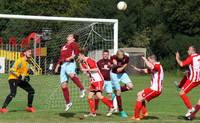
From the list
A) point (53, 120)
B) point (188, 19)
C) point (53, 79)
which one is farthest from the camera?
point (188, 19)

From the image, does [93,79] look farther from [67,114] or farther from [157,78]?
[157,78]

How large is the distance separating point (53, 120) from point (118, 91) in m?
2.78

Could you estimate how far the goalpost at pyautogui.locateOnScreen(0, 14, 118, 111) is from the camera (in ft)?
67.1

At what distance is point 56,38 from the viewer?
2839cm

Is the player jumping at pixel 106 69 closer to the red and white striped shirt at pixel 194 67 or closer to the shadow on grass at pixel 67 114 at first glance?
the shadow on grass at pixel 67 114

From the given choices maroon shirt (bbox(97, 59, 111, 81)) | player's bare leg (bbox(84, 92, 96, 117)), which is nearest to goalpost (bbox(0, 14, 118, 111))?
maroon shirt (bbox(97, 59, 111, 81))

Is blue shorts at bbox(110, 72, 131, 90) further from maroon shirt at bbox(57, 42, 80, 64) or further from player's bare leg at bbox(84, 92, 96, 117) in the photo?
maroon shirt at bbox(57, 42, 80, 64)

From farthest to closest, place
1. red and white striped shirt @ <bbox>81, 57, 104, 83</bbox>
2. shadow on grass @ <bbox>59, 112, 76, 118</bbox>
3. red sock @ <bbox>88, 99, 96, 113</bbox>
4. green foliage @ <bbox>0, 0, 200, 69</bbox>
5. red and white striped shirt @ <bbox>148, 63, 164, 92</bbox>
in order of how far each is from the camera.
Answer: green foliage @ <bbox>0, 0, 200, 69</bbox> < shadow on grass @ <bbox>59, 112, 76, 118</bbox> < red sock @ <bbox>88, 99, 96, 113</bbox> < red and white striped shirt @ <bbox>81, 57, 104, 83</bbox> < red and white striped shirt @ <bbox>148, 63, 164, 92</bbox>

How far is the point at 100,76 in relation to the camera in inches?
650

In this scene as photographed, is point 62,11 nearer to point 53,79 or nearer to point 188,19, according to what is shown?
point 188,19

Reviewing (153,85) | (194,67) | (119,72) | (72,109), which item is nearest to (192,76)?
(194,67)

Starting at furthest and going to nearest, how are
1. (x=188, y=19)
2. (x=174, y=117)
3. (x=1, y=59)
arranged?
(x=188, y=19) → (x=1, y=59) → (x=174, y=117)

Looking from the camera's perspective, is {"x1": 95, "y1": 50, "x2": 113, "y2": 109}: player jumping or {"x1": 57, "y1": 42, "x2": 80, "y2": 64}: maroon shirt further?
{"x1": 95, "y1": 50, "x2": 113, "y2": 109}: player jumping

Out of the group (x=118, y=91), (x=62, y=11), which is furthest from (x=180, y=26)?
(x=118, y=91)
